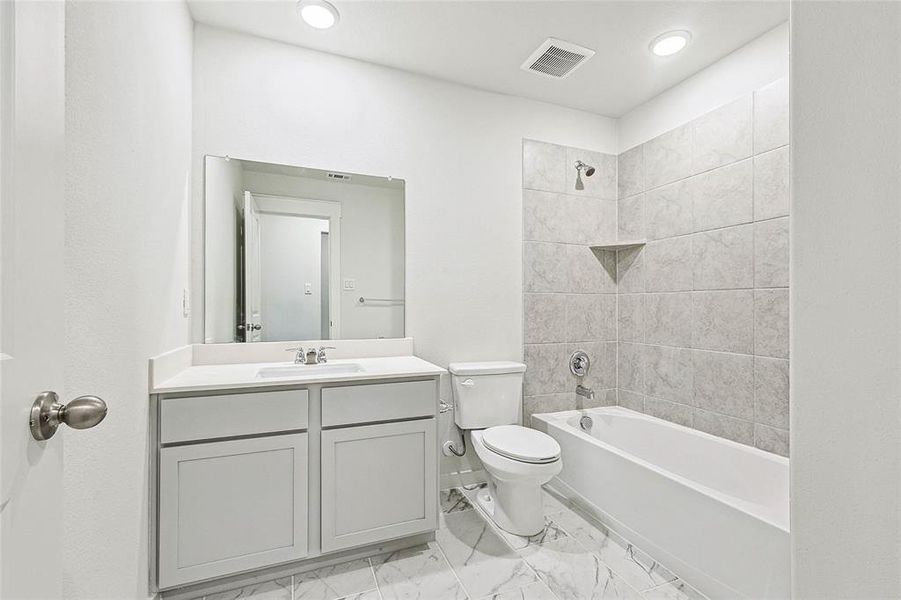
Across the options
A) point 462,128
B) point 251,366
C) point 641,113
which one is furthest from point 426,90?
point 251,366

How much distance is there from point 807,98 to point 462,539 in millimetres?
2034

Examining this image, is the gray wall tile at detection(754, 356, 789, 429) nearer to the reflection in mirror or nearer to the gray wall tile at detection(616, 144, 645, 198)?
the gray wall tile at detection(616, 144, 645, 198)

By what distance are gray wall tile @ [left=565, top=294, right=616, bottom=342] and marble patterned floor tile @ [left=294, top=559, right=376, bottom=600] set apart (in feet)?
5.87

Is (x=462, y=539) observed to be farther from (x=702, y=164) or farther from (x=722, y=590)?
(x=702, y=164)

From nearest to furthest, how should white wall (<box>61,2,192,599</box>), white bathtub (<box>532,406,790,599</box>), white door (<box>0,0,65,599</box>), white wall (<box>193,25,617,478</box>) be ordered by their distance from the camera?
white door (<box>0,0,65,599</box>)
white wall (<box>61,2,192,599</box>)
white bathtub (<box>532,406,790,599</box>)
white wall (<box>193,25,617,478</box>)

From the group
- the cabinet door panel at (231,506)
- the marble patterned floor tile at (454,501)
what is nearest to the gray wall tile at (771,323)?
the marble patterned floor tile at (454,501)

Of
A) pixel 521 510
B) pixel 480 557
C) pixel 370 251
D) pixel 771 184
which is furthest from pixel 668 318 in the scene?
pixel 370 251

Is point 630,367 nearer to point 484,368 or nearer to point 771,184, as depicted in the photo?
point 484,368

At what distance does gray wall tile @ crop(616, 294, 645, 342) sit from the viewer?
2.76 meters

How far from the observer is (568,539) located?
200 cm

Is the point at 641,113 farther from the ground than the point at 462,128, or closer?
farther from the ground

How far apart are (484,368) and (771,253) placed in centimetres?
153

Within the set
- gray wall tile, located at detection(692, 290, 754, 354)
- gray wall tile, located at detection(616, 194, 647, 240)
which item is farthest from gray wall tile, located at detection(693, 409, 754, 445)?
gray wall tile, located at detection(616, 194, 647, 240)

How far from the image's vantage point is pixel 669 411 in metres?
2.54
